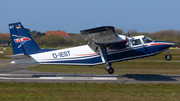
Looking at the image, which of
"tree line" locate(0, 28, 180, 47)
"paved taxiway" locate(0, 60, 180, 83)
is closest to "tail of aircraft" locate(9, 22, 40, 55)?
"paved taxiway" locate(0, 60, 180, 83)

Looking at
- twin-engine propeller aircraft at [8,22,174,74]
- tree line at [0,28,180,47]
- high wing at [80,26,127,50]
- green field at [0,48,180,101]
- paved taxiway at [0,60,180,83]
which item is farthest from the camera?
tree line at [0,28,180,47]

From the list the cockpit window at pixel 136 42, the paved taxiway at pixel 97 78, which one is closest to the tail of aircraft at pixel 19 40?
the paved taxiway at pixel 97 78

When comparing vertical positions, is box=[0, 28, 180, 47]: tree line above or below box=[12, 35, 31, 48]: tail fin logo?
below

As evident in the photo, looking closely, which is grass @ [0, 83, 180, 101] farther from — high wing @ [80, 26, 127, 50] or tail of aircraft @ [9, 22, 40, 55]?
tail of aircraft @ [9, 22, 40, 55]

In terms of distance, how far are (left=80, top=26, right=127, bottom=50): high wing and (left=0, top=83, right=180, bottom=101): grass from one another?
139 inches

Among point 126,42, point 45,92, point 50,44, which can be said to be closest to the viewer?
point 45,92

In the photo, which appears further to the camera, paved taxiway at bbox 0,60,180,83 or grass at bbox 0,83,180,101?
paved taxiway at bbox 0,60,180,83

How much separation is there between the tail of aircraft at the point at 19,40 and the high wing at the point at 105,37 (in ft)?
17.1

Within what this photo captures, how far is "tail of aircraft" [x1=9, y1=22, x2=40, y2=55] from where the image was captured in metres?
15.4

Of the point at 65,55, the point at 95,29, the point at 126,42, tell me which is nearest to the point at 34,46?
the point at 65,55

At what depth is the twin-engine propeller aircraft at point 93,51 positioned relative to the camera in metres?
14.8

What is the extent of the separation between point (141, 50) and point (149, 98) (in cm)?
647

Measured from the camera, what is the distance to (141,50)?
1490cm

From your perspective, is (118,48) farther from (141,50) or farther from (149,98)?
(149,98)
